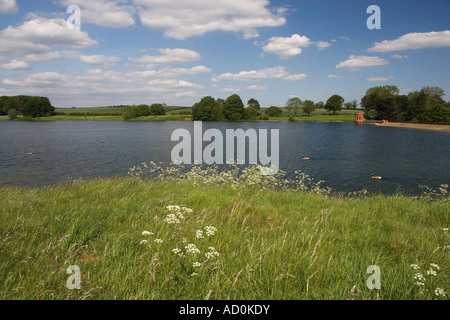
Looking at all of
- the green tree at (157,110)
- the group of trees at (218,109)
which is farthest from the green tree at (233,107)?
the green tree at (157,110)

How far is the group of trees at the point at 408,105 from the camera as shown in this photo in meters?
111

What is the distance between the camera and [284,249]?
12.6 ft

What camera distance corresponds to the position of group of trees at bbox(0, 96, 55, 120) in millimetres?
153375

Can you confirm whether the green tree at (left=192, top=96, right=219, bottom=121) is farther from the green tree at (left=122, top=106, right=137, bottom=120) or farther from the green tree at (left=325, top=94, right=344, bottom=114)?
the green tree at (left=325, top=94, right=344, bottom=114)

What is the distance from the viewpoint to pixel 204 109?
5714 inches

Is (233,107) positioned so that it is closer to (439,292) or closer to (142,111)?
(142,111)

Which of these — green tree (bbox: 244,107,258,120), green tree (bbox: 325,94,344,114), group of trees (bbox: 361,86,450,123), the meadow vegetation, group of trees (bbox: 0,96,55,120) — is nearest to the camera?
the meadow vegetation

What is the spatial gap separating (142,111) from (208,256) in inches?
7467

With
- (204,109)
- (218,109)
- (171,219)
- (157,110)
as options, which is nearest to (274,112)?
(218,109)

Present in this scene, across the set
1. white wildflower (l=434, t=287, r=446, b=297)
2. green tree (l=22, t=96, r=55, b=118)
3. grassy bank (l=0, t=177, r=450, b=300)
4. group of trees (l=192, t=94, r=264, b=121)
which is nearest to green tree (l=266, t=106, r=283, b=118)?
group of trees (l=192, t=94, r=264, b=121)

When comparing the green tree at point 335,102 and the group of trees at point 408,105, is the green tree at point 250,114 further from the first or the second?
the group of trees at point 408,105

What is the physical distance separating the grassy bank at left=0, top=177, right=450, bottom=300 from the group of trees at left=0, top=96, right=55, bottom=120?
190950 millimetres

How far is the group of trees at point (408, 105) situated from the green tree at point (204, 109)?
9244 cm
